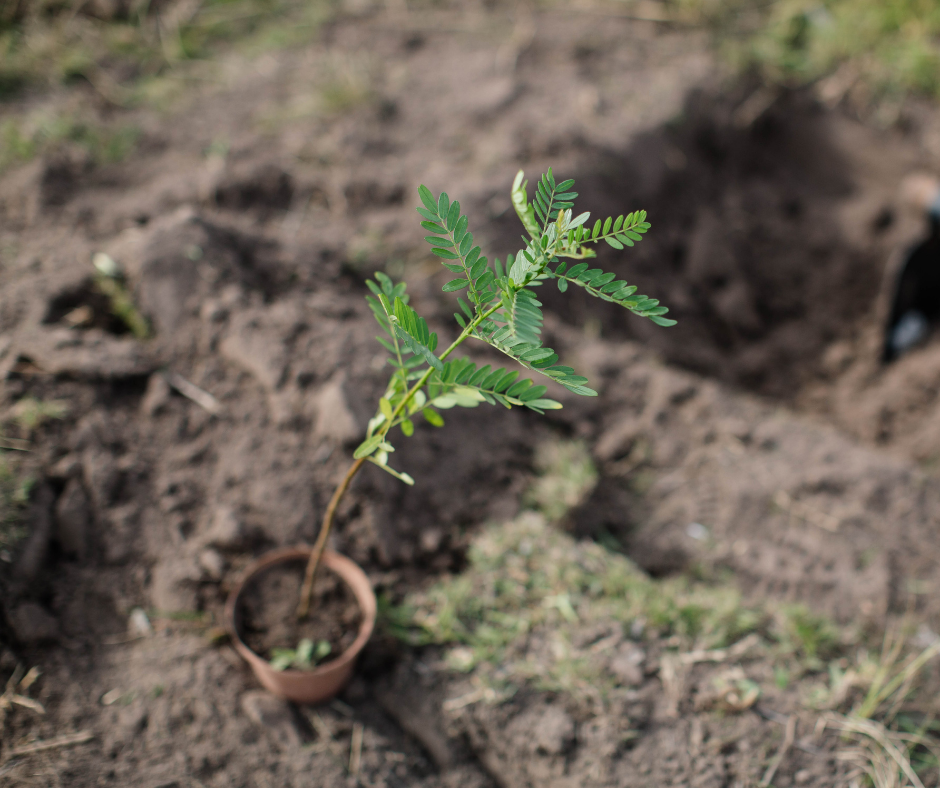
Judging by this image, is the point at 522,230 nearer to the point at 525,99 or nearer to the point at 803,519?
the point at 525,99

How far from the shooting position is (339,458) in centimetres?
217

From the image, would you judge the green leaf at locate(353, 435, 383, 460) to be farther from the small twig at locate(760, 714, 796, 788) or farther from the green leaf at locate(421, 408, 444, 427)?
the small twig at locate(760, 714, 796, 788)

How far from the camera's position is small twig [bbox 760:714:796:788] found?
5.67 feet

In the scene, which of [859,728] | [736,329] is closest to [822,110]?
[736,329]

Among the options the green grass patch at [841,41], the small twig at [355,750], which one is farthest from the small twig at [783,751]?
the green grass patch at [841,41]

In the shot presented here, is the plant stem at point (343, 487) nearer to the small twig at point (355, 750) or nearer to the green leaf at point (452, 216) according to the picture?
the green leaf at point (452, 216)

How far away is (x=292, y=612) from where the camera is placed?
1.84m

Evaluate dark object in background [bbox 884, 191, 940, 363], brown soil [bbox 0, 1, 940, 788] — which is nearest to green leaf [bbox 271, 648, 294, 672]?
brown soil [bbox 0, 1, 940, 788]

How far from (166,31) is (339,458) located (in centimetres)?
308

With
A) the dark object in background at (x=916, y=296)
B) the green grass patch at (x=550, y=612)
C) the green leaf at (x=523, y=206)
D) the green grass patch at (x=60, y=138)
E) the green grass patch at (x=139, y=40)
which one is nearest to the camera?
the green leaf at (x=523, y=206)

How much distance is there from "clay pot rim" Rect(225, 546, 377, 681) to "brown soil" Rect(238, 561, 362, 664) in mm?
17

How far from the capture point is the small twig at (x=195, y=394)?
220cm

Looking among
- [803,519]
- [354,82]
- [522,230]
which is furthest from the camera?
[354,82]

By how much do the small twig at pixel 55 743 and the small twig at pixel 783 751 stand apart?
171 centimetres
